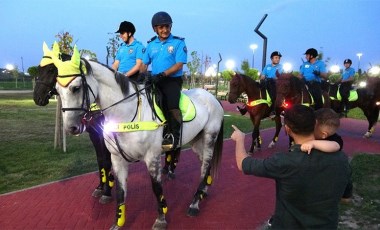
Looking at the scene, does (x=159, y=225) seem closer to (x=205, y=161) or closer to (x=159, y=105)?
(x=205, y=161)

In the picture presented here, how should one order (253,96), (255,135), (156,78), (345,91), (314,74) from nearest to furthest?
1. (156,78)
2. (255,135)
3. (253,96)
4. (314,74)
5. (345,91)

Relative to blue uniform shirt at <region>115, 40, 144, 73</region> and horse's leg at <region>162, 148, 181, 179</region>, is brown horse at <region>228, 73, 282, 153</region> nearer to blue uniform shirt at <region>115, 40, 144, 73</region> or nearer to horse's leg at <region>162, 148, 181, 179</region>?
horse's leg at <region>162, 148, 181, 179</region>

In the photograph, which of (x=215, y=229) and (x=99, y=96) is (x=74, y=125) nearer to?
(x=99, y=96)

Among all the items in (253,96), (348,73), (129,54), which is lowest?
(253,96)

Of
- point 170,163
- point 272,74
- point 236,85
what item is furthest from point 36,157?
point 272,74

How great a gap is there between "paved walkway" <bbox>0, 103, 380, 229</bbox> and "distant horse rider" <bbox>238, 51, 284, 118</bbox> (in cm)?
320

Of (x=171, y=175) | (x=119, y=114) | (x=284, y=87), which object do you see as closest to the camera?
(x=119, y=114)

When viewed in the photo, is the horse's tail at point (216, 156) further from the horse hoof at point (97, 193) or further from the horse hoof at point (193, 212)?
the horse hoof at point (97, 193)

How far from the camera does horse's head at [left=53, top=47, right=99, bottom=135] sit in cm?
341

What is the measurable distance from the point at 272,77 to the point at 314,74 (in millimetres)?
1217

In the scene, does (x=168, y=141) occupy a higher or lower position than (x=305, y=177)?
lower

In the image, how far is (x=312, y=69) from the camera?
984cm

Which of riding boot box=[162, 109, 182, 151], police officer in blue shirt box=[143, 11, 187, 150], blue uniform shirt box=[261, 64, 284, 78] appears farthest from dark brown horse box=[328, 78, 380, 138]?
riding boot box=[162, 109, 182, 151]

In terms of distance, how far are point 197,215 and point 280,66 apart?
6692mm
